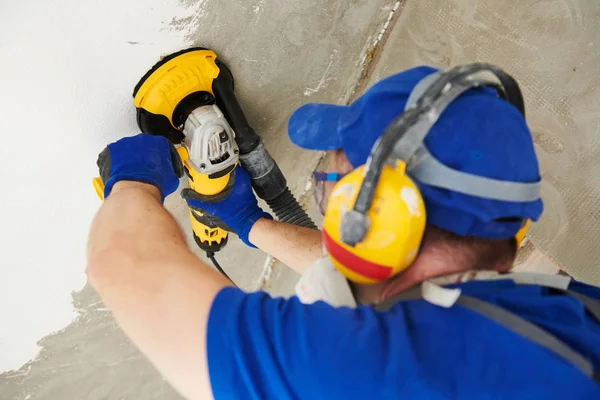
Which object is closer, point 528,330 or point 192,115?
point 528,330

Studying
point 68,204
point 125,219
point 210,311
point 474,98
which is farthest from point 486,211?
point 68,204

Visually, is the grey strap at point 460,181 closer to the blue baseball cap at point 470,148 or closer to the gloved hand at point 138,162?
the blue baseball cap at point 470,148

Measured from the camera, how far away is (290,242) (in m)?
1.48

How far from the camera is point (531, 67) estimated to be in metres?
1.54

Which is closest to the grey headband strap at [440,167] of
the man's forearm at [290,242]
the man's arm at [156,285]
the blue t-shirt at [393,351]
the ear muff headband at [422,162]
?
the ear muff headband at [422,162]

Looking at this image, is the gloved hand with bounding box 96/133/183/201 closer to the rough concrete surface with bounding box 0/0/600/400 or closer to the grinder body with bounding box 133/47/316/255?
the grinder body with bounding box 133/47/316/255

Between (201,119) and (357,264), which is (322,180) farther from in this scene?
(201,119)

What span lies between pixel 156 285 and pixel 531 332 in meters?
0.54

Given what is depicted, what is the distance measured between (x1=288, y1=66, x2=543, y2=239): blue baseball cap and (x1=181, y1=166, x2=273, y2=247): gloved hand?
2.34 feet

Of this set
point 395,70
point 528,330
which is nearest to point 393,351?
point 528,330

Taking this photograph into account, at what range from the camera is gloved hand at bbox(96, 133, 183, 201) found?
108 centimetres

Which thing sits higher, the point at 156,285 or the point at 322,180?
the point at 322,180

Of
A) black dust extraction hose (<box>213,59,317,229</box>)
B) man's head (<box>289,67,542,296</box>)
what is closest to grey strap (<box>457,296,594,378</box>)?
man's head (<box>289,67,542,296</box>)

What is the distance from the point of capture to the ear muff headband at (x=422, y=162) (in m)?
0.70
